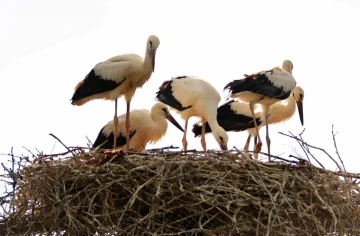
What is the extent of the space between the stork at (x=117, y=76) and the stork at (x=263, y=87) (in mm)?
1374

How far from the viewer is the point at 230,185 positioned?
9.34 meters

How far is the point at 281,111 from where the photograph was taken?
13508mm

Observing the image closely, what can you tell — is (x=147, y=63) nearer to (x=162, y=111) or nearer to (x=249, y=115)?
(x=162, y=111)

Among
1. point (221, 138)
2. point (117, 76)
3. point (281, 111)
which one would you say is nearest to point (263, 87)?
point (281, 111)

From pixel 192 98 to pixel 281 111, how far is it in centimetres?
211

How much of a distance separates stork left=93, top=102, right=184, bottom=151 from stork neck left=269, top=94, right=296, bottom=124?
156 cm

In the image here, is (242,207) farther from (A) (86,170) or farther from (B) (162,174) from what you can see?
(A) (86,170)

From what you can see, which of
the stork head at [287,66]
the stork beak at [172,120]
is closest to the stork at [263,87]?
the stork head at [287,66]

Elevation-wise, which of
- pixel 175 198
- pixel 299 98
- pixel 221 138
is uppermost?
pixel 299 98

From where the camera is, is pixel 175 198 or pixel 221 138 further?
pixel 221 138

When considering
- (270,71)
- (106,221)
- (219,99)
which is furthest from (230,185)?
(270,71)

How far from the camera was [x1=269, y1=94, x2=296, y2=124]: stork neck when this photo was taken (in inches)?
531

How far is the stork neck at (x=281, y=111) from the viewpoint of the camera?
13.5 meters

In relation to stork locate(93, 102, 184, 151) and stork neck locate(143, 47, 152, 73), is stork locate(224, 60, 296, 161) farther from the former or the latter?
stork neck locate(143, 47, 152, 73)
